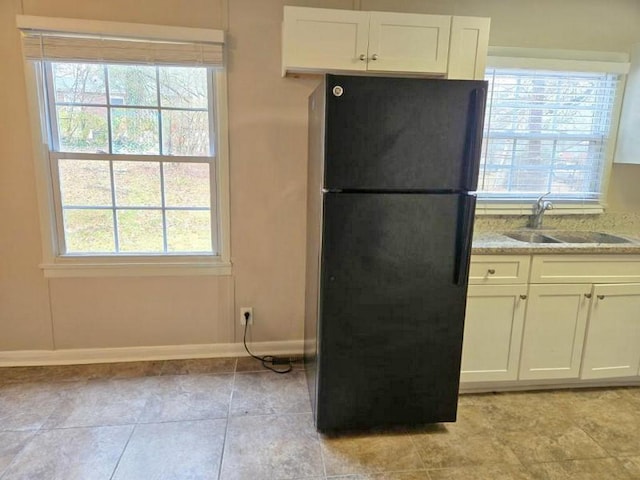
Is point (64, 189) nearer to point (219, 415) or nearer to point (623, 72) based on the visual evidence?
point (219, 415)

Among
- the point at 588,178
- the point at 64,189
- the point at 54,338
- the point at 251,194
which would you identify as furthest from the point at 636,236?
the point at 54,338

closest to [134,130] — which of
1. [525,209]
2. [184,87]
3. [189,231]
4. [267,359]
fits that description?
[184,87]

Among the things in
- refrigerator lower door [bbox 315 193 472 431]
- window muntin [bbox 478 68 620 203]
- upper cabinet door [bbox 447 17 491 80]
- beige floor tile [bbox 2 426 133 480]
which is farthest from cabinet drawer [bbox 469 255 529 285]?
beige floor tile [bbox 2 426 133 480]

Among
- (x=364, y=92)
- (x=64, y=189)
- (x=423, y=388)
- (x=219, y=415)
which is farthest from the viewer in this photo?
(x=64, y=189)

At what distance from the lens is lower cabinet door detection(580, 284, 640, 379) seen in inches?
91.2

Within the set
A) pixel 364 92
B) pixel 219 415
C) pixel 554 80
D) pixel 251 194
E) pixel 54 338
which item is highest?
pixel 554 80

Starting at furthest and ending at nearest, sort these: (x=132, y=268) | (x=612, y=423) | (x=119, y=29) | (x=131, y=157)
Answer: (x=132, y=268) → (x=131, y=157) → (x=119, y=29) → (x=612, y=423)

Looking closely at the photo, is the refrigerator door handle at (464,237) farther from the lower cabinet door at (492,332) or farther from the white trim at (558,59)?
the white trim at (558,59)

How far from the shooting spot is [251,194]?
260 cm

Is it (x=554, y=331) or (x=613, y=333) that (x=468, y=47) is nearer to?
(x=554, y=331)

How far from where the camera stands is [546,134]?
2.72 meters

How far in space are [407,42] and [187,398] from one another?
90.9 inches

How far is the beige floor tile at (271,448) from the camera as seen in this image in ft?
5.84

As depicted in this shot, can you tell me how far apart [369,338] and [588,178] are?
6.75 feet
